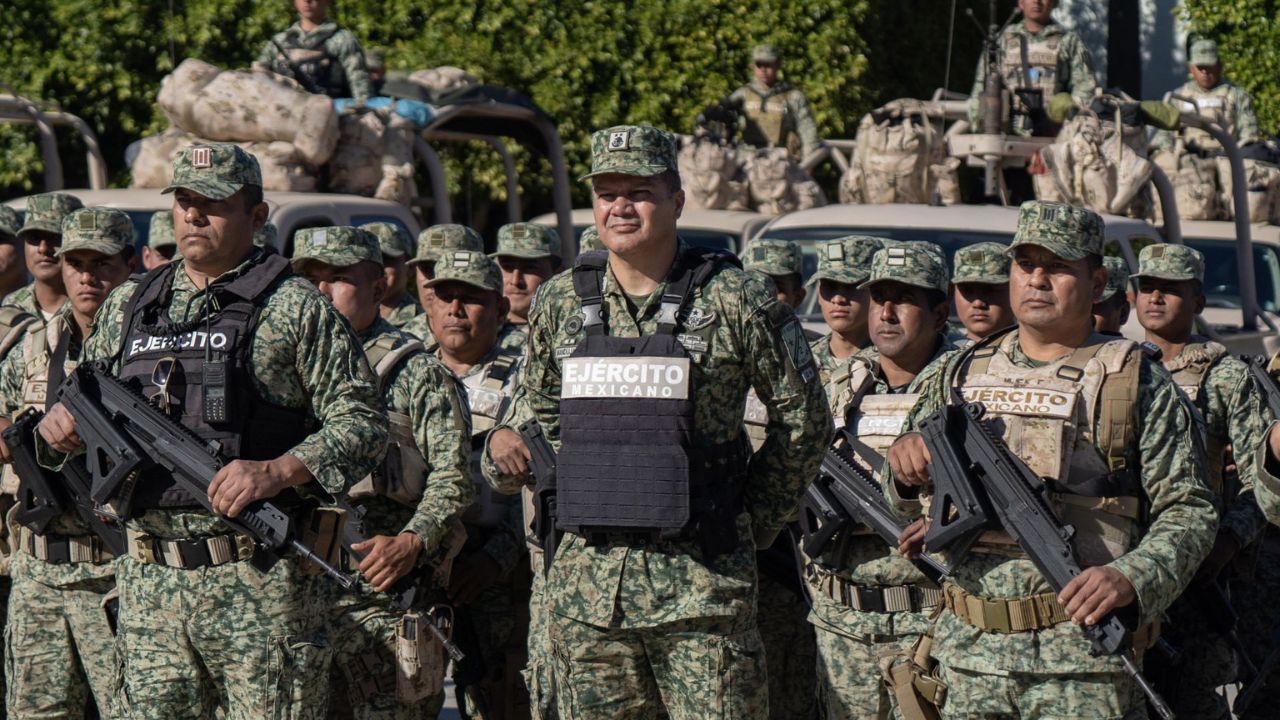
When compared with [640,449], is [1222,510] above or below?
below

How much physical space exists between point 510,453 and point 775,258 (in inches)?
106

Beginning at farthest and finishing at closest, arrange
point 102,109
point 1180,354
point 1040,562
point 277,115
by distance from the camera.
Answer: point 102,109 < point 277,115 < point 1180,354 < point 1040,562

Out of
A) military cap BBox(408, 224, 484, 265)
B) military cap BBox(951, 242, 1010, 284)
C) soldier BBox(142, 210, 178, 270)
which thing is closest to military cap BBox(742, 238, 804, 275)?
military cap BBox(408, 224, 484, 265)

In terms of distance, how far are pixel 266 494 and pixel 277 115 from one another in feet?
17.7

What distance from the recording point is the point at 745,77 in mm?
20547

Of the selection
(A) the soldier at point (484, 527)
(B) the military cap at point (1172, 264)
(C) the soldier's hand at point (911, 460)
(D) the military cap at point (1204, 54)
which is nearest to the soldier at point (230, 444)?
(C) the soldier's hand at point (911, 460)

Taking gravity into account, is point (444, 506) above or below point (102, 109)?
below

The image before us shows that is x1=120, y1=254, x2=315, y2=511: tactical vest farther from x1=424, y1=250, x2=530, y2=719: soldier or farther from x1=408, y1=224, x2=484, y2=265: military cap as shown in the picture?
x1=408, y1=224, x2=484, y2=265: military cap

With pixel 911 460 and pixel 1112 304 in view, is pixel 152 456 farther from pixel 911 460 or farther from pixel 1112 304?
pixel 1112 304

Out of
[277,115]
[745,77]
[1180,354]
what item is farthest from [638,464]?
[745,77]

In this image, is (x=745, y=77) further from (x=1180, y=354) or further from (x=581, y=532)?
(x=581, y=532)

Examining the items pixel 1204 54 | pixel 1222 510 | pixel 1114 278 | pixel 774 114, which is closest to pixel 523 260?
pixel 1114 278

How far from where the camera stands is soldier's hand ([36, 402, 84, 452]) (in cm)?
543

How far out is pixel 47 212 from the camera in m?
7.99
